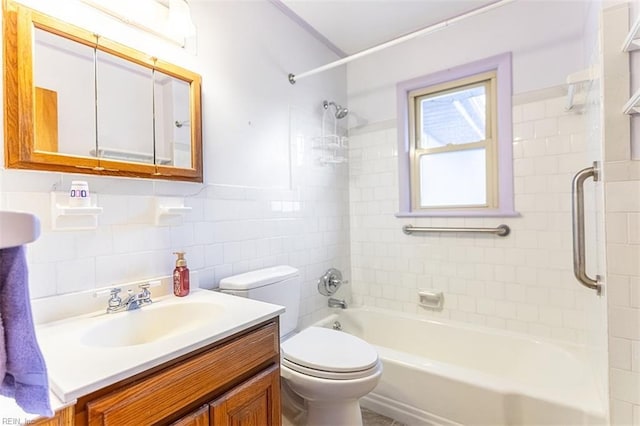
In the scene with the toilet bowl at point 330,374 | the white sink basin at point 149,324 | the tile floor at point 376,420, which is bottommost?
the tile floor at point 376,420

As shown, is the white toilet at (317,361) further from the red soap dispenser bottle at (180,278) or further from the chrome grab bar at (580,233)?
the chrome grab bar at (580,233)

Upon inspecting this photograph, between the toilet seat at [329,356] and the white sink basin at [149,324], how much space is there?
1.64ft

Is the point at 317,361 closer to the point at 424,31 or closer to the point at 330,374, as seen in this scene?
the point at 330,374

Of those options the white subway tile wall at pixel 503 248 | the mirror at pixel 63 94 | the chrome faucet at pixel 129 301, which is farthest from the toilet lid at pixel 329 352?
the mirror at pixel 63 94

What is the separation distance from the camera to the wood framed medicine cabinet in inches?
38.3

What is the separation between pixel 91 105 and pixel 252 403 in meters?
1.19

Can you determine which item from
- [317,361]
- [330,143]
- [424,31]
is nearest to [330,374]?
[317,361]

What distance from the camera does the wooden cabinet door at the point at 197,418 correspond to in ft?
2.72

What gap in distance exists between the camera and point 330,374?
137cm

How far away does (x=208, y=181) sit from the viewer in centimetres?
154

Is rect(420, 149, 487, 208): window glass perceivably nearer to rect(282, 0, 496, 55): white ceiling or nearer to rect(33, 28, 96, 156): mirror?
rect(282, 0, 496, 55): white ceiling

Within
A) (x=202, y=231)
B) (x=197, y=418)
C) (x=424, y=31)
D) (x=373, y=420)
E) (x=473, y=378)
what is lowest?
(x=373, y=420)

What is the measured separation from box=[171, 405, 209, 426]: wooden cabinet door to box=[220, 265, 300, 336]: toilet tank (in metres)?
0.61

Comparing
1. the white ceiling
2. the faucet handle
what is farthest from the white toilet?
the white ceiling
